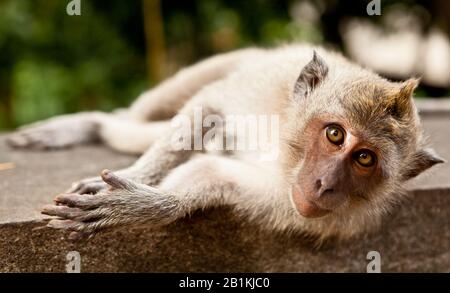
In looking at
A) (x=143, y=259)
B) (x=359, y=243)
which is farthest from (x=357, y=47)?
(x=143, y=259)

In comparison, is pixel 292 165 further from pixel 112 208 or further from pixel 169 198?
pixel 112 208

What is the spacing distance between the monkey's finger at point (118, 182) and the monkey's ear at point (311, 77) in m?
1.07

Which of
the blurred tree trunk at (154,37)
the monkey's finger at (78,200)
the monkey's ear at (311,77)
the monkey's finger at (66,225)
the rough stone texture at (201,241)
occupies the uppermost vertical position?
the blurred tree trunk at (154,37)

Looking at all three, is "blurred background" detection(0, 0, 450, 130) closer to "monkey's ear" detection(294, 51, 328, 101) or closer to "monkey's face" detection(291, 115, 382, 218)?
"monkey's ear" detection(294, 51, 328, 101)

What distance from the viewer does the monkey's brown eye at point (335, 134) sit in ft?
9.57

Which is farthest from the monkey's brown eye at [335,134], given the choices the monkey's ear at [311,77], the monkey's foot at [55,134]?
the monkey's foot at [55,134]

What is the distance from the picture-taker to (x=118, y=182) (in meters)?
3.10

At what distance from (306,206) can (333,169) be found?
0.79 ft

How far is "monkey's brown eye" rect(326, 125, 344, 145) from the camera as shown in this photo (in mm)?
2918

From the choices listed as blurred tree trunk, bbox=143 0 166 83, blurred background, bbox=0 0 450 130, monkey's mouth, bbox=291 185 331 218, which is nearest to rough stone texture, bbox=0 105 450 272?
monkey's mouth, bbox=291 185 331 218

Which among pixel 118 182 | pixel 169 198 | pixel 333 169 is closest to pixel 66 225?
pixel 118 182

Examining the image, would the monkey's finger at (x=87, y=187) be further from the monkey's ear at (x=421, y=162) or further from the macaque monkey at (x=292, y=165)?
the monkey's ear at (x=421, y=162)

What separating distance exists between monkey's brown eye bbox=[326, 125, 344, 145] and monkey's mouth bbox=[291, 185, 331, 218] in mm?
294
